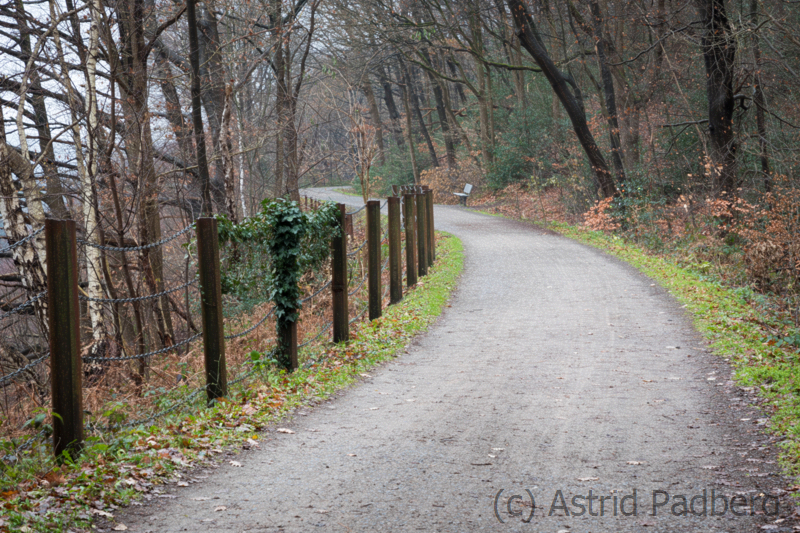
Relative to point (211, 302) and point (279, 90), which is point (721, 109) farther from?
point (211, 302)

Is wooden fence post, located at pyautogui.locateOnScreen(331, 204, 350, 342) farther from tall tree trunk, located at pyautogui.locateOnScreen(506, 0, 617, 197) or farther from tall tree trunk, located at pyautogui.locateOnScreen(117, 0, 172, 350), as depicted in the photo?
tall tree trunk, located at pyautogui.locateOnScreen(506, 0, 617, 197)

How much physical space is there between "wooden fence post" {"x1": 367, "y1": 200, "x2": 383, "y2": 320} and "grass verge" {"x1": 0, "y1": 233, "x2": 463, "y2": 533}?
5.00 ft

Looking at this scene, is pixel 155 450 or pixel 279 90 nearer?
pixel 155 450

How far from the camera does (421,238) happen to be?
14242 mm

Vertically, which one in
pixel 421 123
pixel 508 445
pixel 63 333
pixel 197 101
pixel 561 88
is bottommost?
pixel 508 445

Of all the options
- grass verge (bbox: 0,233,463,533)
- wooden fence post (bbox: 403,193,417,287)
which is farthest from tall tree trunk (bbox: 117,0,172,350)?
wooden fence post (bbox: 403,193,417,287)

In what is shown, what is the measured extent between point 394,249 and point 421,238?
299cm

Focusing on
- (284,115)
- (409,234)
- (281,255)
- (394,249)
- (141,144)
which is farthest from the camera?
(284,115)

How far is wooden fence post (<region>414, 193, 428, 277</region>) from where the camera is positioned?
1407cm

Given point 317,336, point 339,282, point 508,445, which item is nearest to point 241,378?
point 317,336

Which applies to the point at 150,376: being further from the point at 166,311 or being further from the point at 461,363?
the point at 461,363

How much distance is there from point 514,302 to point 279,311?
17.5ft

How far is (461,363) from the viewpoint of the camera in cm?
802

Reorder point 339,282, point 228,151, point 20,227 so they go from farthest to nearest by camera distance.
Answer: point 228,151, point 20,227, point 339,282
